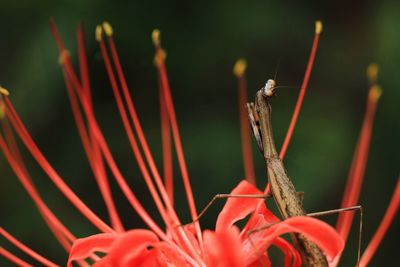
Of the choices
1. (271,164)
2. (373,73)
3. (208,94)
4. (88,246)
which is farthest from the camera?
(208,94)

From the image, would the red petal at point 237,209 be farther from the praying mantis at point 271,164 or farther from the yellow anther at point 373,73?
the yellow anther at point 373,73

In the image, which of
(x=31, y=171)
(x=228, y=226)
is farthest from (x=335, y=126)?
(x=228, y=226)

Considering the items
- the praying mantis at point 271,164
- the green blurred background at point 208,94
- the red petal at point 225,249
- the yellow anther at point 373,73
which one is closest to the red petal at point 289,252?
the praying mantis at point 271,164

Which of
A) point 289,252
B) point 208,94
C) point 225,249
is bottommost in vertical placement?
point 289,252

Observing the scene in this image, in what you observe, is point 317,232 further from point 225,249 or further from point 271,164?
point 271,164

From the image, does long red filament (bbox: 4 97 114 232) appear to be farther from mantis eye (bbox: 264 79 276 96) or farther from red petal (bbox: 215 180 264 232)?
mantis eye (bbox: 264 79 276 96)

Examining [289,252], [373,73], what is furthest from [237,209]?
[373,73]

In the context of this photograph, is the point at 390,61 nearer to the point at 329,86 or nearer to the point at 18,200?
the point at 329,86
